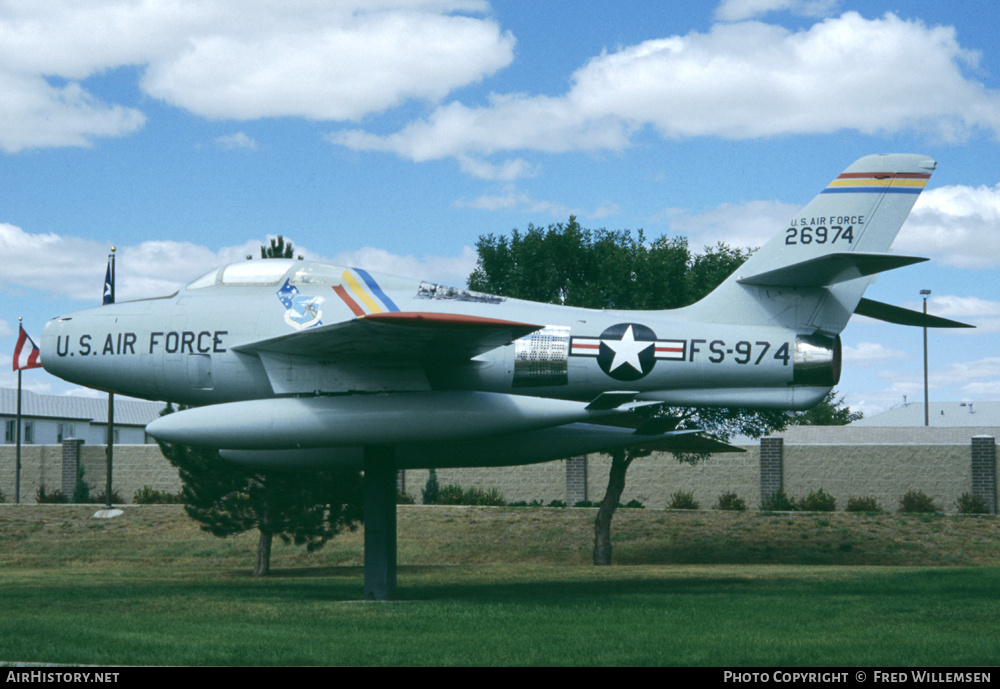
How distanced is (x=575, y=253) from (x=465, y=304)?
11.7 m

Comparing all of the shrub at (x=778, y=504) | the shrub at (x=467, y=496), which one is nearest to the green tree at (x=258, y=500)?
the shrub at (x=467, y=496)

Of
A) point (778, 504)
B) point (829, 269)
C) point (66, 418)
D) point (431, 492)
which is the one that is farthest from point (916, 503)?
point (66, 418)

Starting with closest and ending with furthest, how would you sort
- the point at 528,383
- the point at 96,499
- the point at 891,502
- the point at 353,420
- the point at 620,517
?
the point at 353,420 → the point at 528,383 → the point at 620,517 → the point at 891,502 → the point at 96,499

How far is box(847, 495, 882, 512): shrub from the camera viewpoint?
36156 millimetres

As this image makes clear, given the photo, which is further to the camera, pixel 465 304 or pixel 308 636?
pixel 465 304

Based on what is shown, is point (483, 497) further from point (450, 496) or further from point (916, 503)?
point (916, 503)

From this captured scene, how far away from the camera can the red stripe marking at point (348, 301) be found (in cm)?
1561

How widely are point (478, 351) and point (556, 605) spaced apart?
12.6 feet

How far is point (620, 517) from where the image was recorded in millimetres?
34531

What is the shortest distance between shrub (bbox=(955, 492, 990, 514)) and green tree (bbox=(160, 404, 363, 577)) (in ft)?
74.8

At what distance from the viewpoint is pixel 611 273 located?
2605 centimetres

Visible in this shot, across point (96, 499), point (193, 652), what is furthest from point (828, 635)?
point (96, 499)

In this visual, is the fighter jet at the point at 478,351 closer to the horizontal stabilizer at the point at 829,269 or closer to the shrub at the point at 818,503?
the horizontal stabilizer at the point at 829,269

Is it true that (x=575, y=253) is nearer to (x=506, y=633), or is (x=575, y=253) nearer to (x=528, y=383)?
(x=528, y=383)
